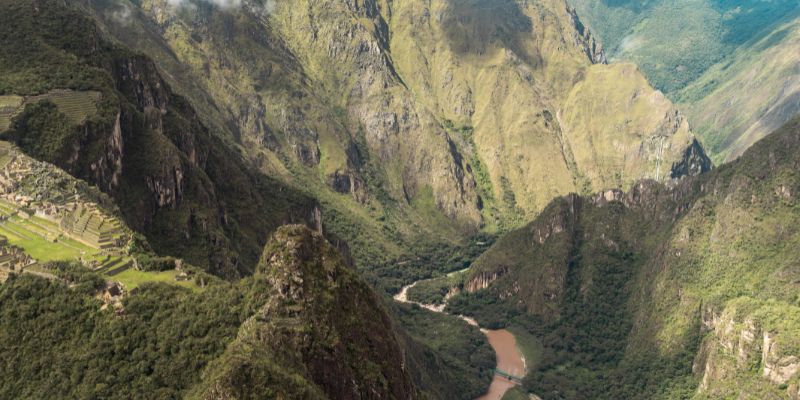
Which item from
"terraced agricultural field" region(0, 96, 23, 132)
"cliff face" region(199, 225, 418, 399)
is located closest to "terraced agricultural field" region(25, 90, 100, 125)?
"terraced agricultural field" region(0, 96, 23, 132)

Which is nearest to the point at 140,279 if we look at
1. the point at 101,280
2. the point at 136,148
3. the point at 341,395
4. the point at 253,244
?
the point at 101,280

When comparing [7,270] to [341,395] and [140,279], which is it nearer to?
[140,279]

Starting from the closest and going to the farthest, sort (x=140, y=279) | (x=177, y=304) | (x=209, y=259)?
A: (x=177, y=304) < (x=140, y=279) < (x=209, y=259)

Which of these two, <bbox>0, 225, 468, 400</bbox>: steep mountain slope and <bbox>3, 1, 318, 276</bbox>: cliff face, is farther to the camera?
<bbox>3, 1, 318, 276</bbox>: cliff face

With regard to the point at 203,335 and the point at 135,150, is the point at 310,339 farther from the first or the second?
the point at 135,150

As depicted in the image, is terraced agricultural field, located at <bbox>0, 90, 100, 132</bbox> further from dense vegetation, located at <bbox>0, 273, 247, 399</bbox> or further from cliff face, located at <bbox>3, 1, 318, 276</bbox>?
dense vegetation, located at <bbox>0, 273, 247, 399</bbox>

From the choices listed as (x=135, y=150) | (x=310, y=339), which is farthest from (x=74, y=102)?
(x=310, y=339)
